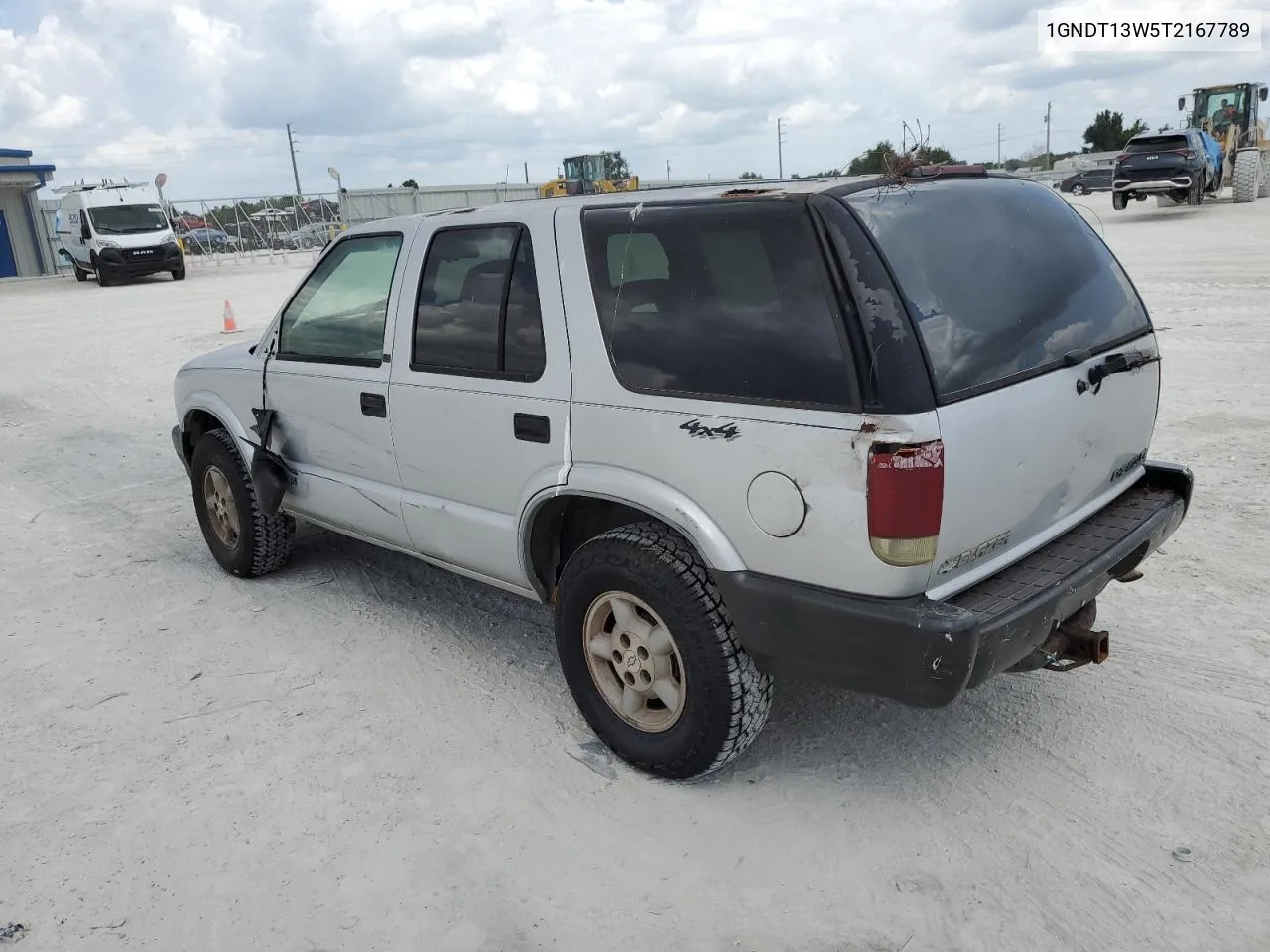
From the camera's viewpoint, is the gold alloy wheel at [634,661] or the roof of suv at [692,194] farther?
the gold alloy wheel at [634,661]

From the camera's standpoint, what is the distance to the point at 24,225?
36.7m

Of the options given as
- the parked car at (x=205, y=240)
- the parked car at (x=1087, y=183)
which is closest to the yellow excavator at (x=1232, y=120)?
the parked car at (x=1087, y=183)

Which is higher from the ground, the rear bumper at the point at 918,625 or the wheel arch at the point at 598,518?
the wheel arch at the point at 598,518

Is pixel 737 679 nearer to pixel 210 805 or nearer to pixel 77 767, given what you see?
pixel 210 805

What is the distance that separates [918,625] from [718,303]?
108cm

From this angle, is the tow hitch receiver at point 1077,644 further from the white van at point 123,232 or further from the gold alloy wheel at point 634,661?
the white van at point 123,232

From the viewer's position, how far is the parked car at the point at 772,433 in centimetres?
260

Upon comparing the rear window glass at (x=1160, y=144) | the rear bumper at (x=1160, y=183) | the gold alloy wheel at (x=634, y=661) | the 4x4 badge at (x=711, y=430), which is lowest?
the gold alloy wheel at (x=634, y=661)

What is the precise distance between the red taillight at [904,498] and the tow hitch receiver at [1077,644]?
0.79m

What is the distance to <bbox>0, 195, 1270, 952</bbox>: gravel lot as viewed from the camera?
264cm

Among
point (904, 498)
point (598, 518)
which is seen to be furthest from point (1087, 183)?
point (904, 498)

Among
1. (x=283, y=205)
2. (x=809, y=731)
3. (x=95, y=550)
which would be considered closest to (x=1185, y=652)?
(x=809, y=731)

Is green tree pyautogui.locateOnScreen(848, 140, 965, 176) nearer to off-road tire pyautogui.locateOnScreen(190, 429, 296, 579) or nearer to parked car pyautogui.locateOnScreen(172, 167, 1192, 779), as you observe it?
parked car pyautogui.locateOnScreen(172, 167, 1192, 779)

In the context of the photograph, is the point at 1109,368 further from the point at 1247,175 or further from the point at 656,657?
the point at 1247,175
